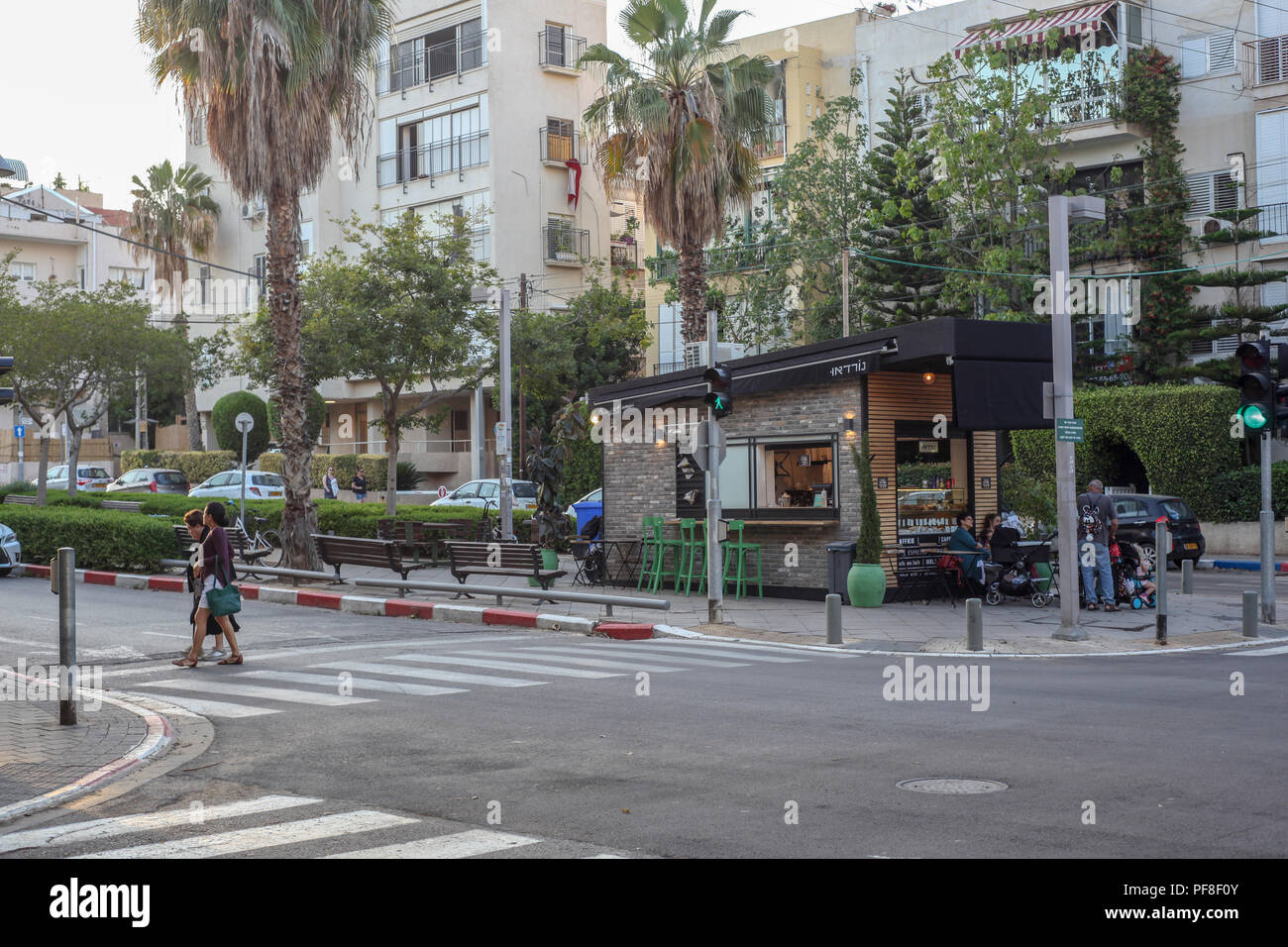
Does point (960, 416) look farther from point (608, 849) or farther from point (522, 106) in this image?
point (522, 106)

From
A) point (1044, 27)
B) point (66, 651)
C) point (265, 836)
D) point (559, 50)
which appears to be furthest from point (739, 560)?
point (559, 50)

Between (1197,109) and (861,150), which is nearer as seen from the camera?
(1197,109)

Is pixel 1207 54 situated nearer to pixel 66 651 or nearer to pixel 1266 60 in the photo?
pixel 1266 60

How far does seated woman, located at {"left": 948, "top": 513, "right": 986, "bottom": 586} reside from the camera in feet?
68.5

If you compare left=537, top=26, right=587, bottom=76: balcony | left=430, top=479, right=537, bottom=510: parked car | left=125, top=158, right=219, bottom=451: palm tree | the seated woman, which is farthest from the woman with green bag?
left=125, top=158, right=219, bottom=451: palm tree

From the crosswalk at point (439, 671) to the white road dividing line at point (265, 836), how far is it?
428 centimetres

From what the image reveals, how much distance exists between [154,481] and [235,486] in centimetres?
518

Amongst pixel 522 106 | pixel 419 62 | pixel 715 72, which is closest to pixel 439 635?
pixel 715 72

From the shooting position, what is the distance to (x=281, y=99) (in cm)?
2375

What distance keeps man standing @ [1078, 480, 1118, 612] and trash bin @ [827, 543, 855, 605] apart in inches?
132

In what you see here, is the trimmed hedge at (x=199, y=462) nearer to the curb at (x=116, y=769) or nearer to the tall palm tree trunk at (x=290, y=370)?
the tall palm tree trunk at (x=290, y=370)
